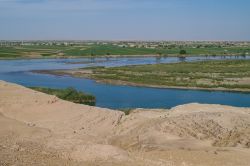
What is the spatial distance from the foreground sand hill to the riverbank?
26.8 m

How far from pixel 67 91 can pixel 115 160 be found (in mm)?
24993

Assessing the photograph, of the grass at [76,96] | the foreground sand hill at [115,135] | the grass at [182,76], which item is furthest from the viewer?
the grass at [182,76]

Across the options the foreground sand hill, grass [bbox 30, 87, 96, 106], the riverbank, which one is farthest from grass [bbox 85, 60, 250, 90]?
the foreground sand hill

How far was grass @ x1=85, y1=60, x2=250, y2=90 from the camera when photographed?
160 feet

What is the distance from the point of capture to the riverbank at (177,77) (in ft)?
157

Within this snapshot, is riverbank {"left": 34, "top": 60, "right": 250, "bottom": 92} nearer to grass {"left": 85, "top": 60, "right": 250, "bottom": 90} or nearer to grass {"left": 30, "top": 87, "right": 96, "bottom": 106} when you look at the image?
grass {"left": 85, "top": 60, "right": 250, "bottom": 90}

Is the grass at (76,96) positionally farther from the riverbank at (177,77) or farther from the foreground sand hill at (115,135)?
the riverbank at (177,77)

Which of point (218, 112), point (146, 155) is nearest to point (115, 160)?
point (146, 155)

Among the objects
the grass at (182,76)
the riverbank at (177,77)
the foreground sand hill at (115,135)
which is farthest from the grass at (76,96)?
the grass at (182,76)

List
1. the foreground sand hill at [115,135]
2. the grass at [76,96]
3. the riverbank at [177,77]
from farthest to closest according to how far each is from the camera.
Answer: the riverbank at [177,77] → the grass at [76,96] → the foreground sand hill at [115,135]

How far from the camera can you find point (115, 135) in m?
18.0

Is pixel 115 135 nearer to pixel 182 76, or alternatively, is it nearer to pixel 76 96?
pixel 76 96

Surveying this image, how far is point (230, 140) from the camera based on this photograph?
15664 mm

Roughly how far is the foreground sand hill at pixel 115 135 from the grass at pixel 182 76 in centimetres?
2762
